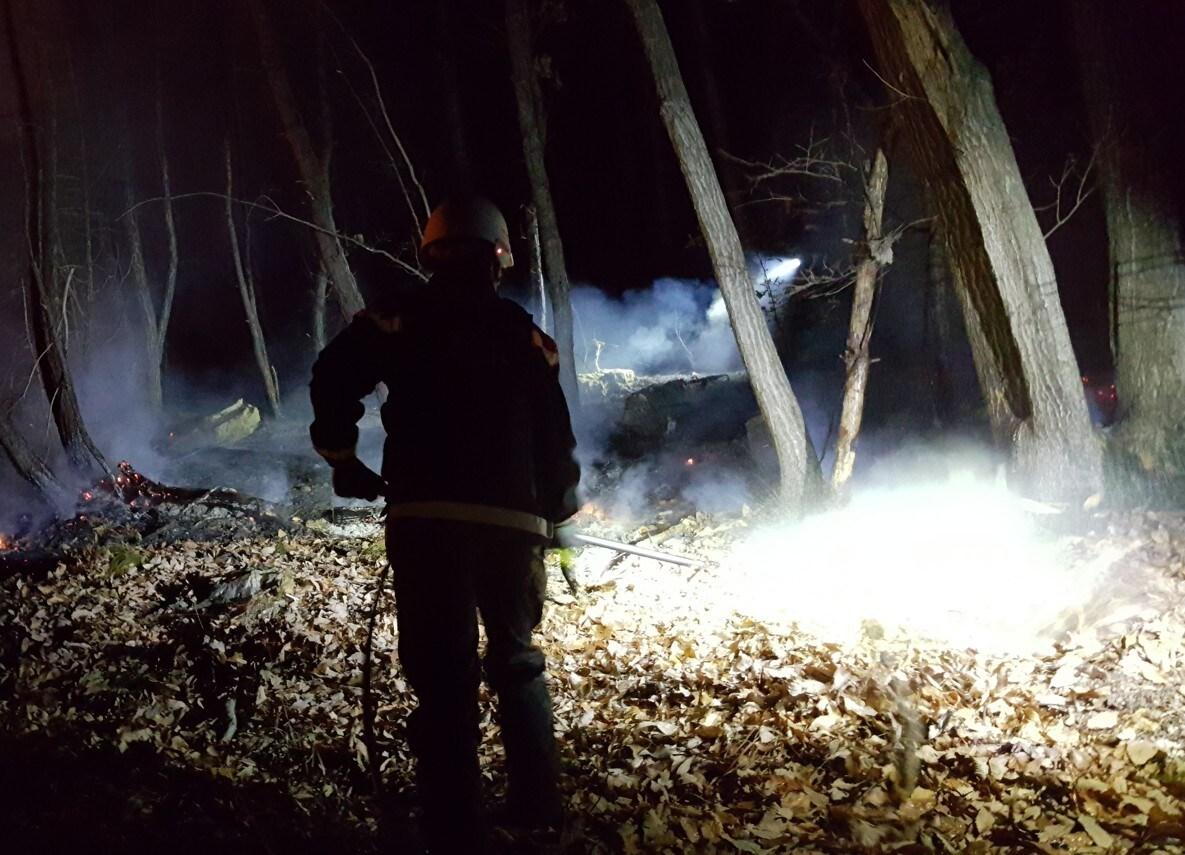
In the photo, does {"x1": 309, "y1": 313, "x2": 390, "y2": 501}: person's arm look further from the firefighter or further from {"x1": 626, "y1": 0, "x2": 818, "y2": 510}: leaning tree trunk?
{"x1": 626, "y1": 0, "x2": 818, "y2": 510}: leaning tree trunk

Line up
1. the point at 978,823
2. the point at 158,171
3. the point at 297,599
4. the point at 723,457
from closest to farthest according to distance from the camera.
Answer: the point at 978,823
the point at 297,599
the point at 723,457
the point at 158,171

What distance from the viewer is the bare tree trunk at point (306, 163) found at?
38.5 feet

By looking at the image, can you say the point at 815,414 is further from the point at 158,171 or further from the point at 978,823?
the point at 158,171

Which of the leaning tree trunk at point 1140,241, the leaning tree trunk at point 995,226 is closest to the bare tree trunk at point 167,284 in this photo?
the leaning tree trunk at point 995,226

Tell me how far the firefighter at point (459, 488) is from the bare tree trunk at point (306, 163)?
385 inches

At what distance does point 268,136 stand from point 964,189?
21848mm

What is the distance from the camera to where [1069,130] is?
10773 millimetres

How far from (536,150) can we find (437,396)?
10859mm

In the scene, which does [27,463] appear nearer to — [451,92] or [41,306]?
[41,306]

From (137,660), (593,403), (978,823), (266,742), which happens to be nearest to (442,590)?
(266,742)

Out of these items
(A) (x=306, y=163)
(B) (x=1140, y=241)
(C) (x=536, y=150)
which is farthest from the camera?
(C) (x=536, y=150)

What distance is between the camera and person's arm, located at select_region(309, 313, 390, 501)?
288 cm

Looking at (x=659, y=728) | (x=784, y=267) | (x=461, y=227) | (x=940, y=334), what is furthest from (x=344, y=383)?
(x=784, y=267)

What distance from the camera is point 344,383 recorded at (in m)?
2.89
